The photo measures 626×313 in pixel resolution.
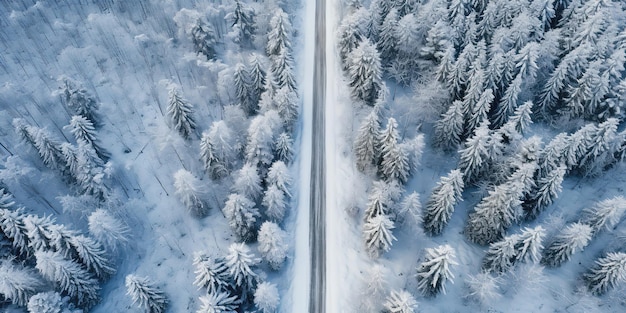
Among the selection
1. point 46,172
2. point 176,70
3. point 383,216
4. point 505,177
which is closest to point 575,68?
point 505,177

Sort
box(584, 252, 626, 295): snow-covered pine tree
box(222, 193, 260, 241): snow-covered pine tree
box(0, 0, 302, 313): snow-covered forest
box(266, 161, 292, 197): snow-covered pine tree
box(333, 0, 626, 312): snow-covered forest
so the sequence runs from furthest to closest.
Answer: box(266, 161, 292, 197): snow-covered pine tree
box(222, 193, 260, 241): snow-covered pine tree
box(333, 0, 626, 312): snow-covered forest
box(0, 0, 302, 313): snow-covered forest
box(584, 252, 626, 295): snow-covered pine tree

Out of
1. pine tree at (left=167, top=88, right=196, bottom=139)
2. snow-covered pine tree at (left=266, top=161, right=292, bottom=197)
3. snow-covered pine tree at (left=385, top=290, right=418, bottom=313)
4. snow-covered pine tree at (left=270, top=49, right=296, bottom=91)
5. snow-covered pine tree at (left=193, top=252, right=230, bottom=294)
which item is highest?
snow-covered pine tree at (left=270, top=49, right=296, bottom=91)

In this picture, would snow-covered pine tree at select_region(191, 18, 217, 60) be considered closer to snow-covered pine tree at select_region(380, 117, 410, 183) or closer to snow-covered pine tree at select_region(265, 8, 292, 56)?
snow-covered pine tree at select_region(265, 8, 292, 56)

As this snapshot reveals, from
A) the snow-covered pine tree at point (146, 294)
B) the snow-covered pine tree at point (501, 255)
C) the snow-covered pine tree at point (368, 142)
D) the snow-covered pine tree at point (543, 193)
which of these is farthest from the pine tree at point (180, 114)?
the snow-covered pine tree at point (543, 193)

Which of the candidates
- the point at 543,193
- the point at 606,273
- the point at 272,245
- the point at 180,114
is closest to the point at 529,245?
the point at 543,193

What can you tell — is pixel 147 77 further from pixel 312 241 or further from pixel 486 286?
pixel 486 286

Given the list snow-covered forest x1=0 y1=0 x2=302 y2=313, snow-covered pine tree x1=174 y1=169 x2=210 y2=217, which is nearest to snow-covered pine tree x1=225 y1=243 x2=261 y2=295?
snow-covered forest x1=0 y1=0 x2=302 y2=313
